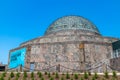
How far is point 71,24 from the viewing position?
27.5 metres

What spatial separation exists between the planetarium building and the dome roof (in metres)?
2.83

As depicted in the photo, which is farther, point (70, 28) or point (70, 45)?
point (70, 28)

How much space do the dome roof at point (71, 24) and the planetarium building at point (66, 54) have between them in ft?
9.29

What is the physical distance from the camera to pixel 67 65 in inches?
827

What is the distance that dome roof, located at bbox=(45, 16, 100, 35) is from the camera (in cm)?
2725

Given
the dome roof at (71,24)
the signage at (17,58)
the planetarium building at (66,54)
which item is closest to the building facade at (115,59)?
the planetarium building at (66,54)

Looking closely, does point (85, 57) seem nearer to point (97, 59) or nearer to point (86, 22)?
point (97, 59)

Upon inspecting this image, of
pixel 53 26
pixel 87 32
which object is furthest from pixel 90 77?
pixel 53 26

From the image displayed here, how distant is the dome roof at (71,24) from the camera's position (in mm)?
27255

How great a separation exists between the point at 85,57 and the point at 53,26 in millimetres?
9000

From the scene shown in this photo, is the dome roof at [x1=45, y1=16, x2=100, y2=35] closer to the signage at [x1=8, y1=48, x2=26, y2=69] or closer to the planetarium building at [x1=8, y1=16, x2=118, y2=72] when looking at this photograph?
the planetarium building at [x1=8, y1=16, x2=118, y2=72]

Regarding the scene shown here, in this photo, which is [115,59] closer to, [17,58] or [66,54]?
[66,54]

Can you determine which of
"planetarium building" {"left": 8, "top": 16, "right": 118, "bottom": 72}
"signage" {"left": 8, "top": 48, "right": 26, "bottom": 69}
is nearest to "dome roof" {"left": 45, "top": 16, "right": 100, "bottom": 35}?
"planetarium building" {"left": 8, "top": 16, "right": 118, "bottom": 72}

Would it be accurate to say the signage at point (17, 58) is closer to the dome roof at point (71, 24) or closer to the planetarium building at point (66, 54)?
the planetarium building at point (66, 54)
